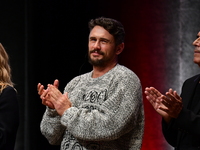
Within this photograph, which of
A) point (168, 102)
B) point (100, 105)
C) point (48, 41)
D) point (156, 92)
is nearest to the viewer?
point (168, 102)

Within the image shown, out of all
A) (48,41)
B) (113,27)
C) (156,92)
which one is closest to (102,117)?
(156,92)

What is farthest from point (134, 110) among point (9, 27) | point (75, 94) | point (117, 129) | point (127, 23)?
point (9, 27)

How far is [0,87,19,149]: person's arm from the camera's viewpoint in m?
2.60

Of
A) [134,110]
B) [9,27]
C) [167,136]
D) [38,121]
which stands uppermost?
[9,27]

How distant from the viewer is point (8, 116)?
2637 mm

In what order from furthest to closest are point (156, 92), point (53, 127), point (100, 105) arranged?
point (53, 127), point (100, 105), point (156, 92)

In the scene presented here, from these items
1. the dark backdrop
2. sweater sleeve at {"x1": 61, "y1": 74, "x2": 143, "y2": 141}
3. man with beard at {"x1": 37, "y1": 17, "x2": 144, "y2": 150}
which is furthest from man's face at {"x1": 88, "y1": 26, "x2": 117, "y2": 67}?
the dark backdrop

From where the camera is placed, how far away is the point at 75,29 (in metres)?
4.32

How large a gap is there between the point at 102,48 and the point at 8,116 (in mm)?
781

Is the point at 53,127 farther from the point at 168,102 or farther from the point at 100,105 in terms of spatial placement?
the point at 168,102

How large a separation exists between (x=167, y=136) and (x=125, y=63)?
4.83 feet

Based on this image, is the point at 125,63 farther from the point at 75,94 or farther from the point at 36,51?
the point at 75,94

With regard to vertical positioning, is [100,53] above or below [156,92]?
above

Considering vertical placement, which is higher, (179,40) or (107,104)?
(179,40)
